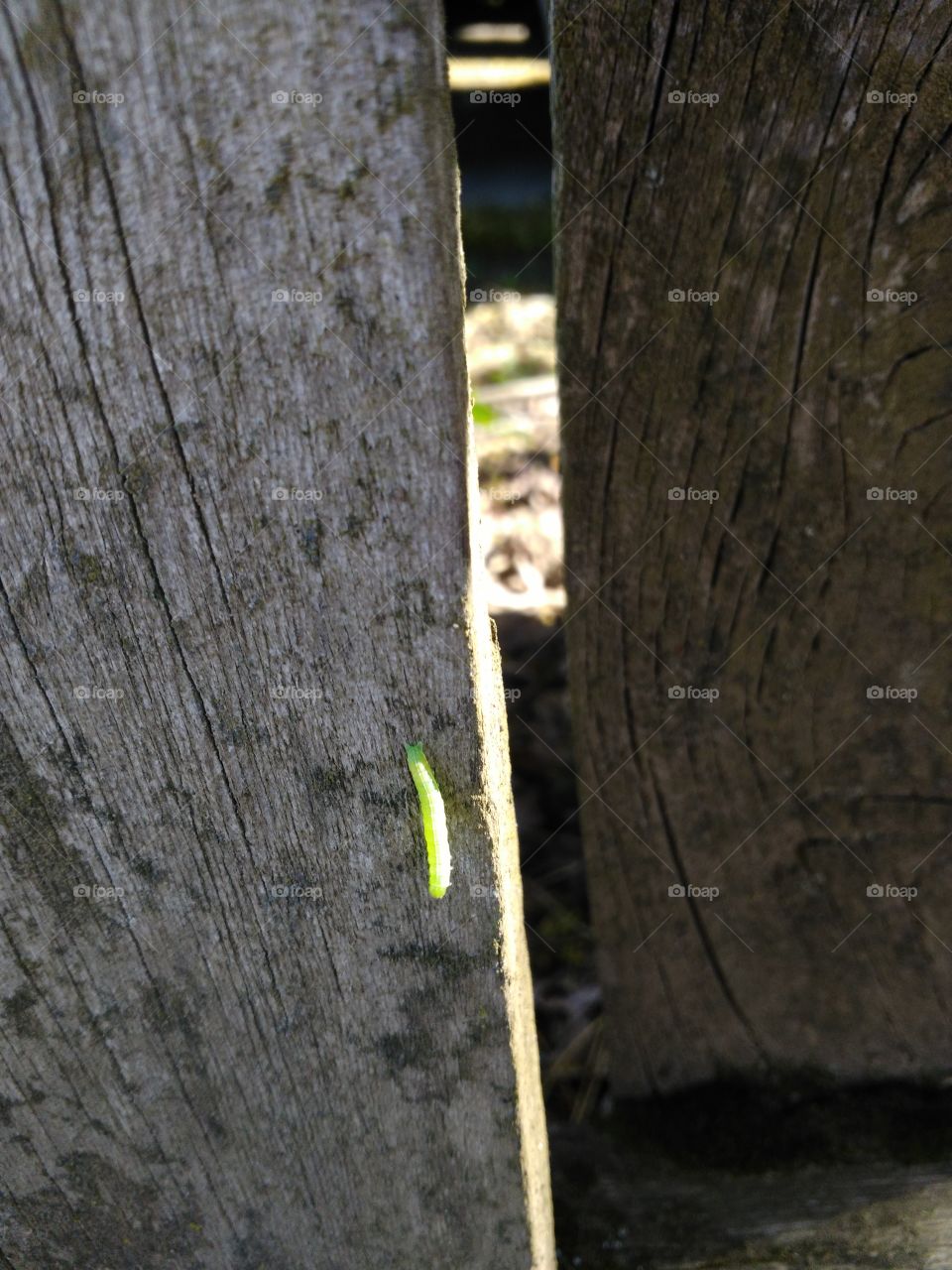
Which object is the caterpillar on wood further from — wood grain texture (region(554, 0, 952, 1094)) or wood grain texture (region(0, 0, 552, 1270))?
wood grain texture (region(554, 0, 952, 1094))

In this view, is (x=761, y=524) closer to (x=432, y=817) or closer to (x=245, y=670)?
(x=432, y=817)

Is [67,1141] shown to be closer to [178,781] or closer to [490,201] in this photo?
[178,781]

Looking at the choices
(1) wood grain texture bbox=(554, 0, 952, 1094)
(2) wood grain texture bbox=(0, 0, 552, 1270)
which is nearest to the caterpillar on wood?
(2) wood grain texture bbox=(0, 0, 552, 1270)

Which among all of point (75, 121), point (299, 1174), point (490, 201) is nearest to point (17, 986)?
point (299, 1174)

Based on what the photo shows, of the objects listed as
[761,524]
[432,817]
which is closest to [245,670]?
[432,817]

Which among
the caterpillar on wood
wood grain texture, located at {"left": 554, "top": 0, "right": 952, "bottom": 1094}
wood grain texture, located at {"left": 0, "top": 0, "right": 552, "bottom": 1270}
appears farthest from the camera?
wood grain texture, located at {"left": 554, "top": 0, "right": 952, "bottom": 1094}

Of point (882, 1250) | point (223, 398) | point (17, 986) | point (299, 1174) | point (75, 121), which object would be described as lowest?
point (882, 1250)
